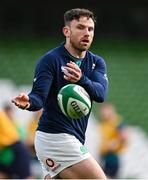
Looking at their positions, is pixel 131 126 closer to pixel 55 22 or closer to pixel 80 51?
pixel 55 22

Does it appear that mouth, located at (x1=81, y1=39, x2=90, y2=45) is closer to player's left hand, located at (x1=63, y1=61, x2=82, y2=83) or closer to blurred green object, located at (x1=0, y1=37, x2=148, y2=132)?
player's left hand, located at (x1=63, y1=61, x2=82, y2=83)

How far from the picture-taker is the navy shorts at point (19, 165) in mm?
9192

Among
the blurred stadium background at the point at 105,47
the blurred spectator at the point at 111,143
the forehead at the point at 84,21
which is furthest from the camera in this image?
the blurred stadium background at the point at 105,47

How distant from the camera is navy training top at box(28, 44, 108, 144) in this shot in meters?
5.75

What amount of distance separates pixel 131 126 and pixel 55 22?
4700mm

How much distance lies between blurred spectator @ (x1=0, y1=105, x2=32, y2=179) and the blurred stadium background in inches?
204

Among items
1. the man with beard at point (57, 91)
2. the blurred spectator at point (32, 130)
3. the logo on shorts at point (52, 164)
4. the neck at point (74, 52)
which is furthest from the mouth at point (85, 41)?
the blurred spectator at point (32, 130)

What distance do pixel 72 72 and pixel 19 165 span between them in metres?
3.87

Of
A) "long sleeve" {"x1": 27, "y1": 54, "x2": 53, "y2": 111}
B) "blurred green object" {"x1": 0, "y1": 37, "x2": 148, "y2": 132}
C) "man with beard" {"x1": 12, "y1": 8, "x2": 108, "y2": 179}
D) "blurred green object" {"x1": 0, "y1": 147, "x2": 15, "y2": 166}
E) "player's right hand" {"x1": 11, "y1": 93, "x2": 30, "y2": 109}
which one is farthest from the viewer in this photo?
"blurred green object" {"x1": 0, "y1": 37, "x2": 148, "y2": 132}

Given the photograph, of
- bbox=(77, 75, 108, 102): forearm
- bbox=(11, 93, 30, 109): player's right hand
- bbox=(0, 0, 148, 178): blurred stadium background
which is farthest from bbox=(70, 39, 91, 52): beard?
bbox=(0, 0, 148, 178): blurred stadium background

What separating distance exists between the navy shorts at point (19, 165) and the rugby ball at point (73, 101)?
3496 mm

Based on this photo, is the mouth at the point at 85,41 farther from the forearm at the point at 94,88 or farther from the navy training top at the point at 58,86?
the forearm at the point at 94,88

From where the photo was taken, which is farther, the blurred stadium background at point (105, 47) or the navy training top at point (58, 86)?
the blurred stadium background at point (105, 47)

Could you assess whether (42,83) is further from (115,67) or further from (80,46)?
(115,67)
